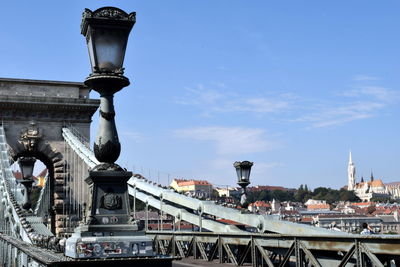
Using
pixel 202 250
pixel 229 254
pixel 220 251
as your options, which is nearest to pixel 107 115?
pixel 229 254

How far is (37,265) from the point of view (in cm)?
527

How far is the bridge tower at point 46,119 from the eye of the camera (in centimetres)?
2731

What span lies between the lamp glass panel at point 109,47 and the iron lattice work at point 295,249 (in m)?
4.47

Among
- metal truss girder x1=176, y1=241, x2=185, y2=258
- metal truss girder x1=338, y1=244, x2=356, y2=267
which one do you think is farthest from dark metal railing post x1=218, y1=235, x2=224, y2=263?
metal truss girder x1=338, y1=244, x2=356, y2=267

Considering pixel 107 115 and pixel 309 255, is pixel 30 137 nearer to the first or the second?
pixel 309 255

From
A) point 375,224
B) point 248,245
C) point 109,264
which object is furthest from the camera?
point 375,224

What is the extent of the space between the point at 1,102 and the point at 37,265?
76.4ft

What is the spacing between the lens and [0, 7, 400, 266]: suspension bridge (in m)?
4.82

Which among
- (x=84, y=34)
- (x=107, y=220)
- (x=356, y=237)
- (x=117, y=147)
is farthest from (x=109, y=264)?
(x=356, y=237)

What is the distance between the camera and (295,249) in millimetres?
9961

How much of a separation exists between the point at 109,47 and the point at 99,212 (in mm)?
1501

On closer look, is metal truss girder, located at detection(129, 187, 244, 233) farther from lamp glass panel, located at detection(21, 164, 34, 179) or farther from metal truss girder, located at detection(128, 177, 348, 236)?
lamp glass panel, located at detection(21, 164, 34, 179)

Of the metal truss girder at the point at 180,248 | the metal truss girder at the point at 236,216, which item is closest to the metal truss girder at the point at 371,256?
the metal truss girder at the point at 236,216

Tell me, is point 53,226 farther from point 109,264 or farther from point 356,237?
point 109,264
